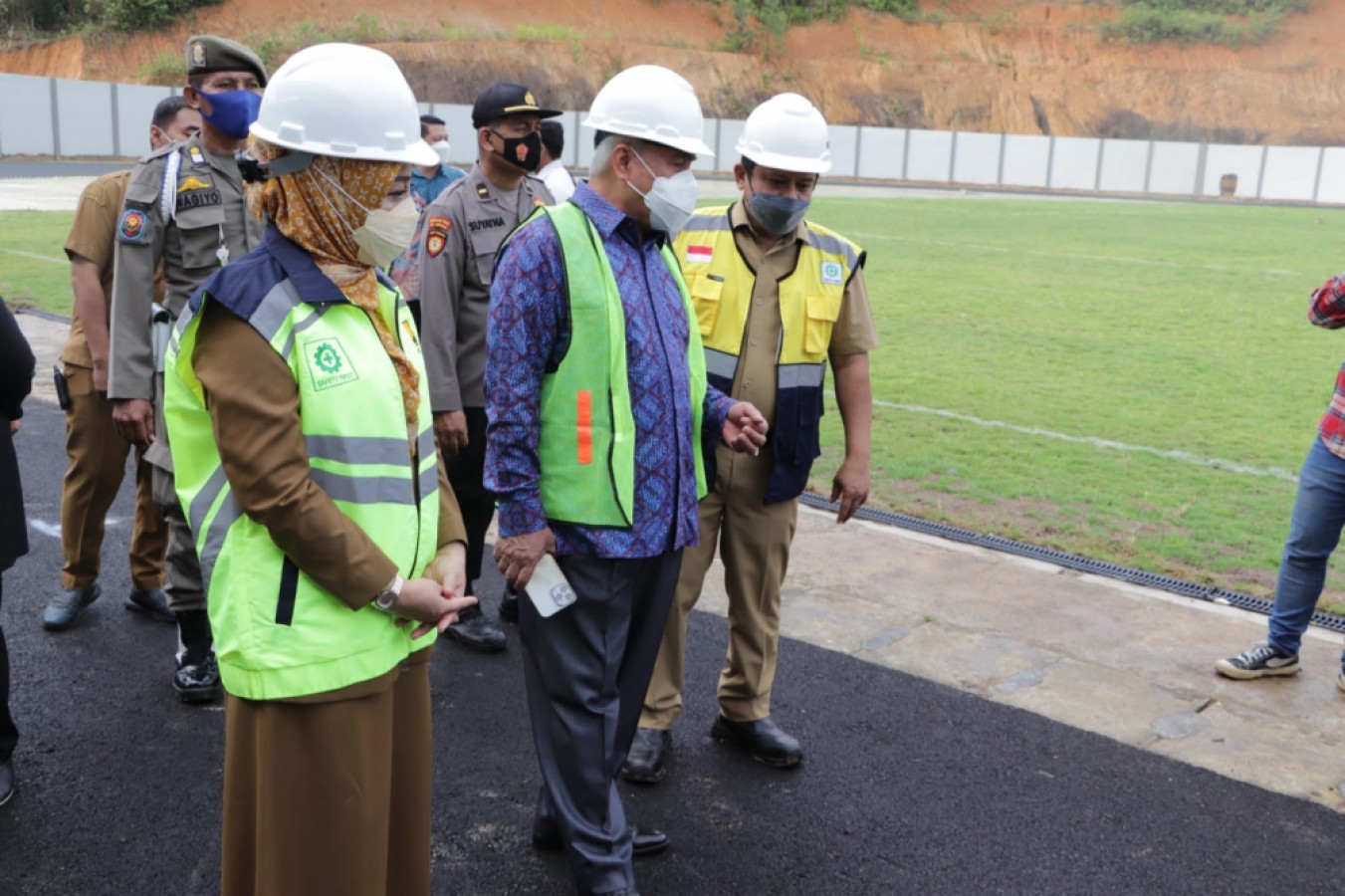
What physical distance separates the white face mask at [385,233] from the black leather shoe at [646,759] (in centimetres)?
211

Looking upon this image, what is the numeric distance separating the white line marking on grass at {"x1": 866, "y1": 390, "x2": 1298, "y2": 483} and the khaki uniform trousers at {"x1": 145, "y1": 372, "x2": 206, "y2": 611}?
6650 millimetres

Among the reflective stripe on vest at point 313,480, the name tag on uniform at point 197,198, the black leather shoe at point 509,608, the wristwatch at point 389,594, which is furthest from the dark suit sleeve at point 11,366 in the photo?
the black leather shoe at point 509,608

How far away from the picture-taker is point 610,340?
324 centimetres

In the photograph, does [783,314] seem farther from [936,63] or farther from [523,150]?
[936,63]

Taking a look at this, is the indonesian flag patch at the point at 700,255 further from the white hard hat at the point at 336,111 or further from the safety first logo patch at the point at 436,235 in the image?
the white hard hat at the point at 336,111

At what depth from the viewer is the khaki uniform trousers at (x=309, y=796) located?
2.46 m

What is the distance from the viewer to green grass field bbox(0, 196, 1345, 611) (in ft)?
24.5

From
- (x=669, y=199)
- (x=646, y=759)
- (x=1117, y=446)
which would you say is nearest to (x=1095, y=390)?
(x=1117, y=446)

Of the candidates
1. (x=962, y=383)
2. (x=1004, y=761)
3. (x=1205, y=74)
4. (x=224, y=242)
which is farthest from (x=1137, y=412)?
(x=1205, y=74)

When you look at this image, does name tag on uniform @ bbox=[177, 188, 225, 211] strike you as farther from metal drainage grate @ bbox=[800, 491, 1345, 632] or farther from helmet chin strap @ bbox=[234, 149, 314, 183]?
metal drainage grate @ bbox=[800, 491, 1345, 632]

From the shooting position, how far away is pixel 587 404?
326 cm

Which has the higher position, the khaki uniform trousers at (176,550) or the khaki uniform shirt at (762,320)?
the khaki uniform shirt at (762,320)

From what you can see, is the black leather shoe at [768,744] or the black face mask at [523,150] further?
the black face mask at [523,150]

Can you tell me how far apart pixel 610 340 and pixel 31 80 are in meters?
44.8
